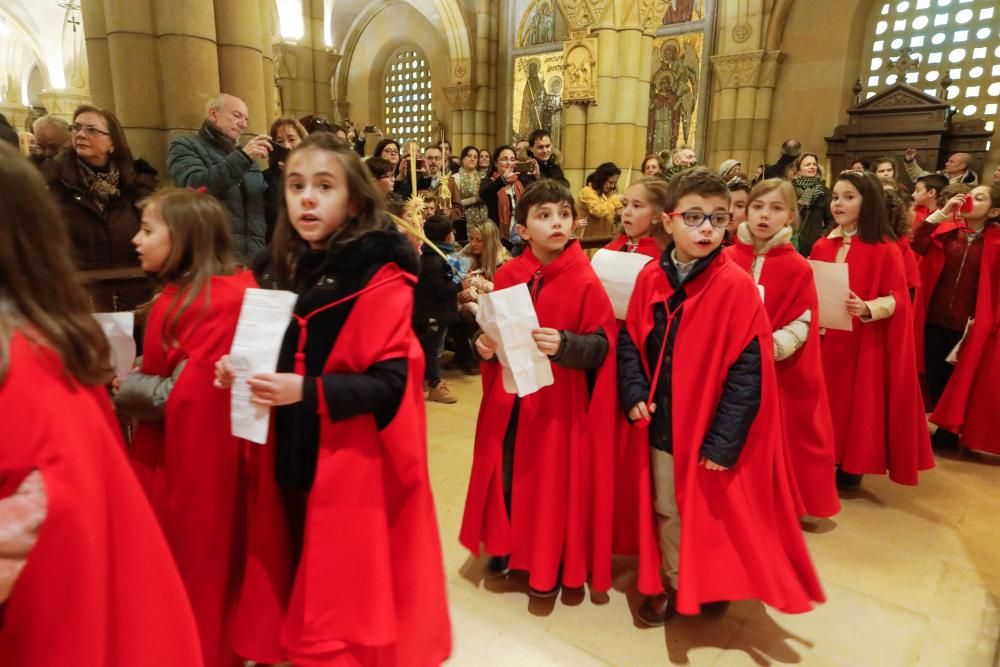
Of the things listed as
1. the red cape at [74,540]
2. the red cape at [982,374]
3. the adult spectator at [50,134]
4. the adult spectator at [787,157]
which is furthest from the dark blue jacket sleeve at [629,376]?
the adult spectator at [787,157]

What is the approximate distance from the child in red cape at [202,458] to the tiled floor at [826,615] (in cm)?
79

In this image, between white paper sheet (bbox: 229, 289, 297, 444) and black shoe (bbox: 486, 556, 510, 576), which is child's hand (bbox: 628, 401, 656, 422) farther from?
white paper sheet (bbox: 229, 289, 297, 444)

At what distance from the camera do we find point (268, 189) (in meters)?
4.04

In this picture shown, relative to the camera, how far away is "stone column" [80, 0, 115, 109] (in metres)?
4.21

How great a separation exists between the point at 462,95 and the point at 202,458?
536 inches

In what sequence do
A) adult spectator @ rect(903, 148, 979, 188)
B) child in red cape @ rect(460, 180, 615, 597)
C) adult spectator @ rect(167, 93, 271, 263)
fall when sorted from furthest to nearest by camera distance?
adult spectator @ rect(903, 148, 979, 188), adult spectator @ rect(167, 93, 271, 263), child in red cape @ rect(460, 180, 615, 597)

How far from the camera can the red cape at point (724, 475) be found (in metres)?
2.06

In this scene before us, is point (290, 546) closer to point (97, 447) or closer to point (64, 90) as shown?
point (97, 447)

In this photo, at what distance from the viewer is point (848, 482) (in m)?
3.53

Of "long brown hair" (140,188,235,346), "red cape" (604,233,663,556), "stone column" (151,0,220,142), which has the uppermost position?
"stone column" (151,0,220,142)

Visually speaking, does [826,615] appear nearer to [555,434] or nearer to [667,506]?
[667,506]

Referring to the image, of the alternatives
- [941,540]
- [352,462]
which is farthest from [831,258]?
[352,462]

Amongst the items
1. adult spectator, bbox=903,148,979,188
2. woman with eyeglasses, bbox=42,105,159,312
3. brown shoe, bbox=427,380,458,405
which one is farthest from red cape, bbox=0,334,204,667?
adult spectator, bbox=903,148,979,188

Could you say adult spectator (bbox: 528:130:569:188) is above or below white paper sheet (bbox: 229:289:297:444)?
above
